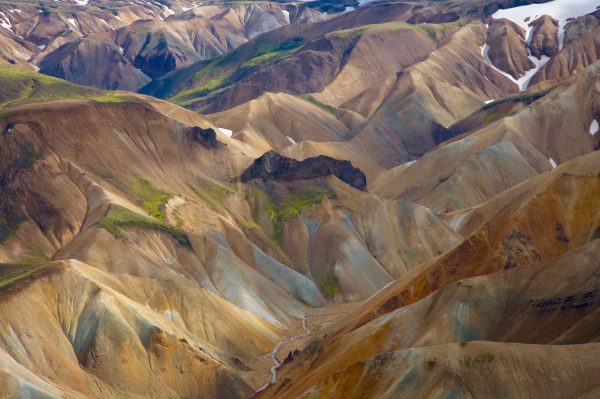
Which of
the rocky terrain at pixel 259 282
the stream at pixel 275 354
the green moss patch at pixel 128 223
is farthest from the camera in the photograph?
the green moss patch at pixel 128 223

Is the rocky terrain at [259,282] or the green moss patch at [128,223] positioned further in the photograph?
the green moss patch at [128,223]

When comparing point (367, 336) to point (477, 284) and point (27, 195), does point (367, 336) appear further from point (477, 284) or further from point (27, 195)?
point (27, 195)

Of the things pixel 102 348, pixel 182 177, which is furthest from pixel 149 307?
pixel 182 177

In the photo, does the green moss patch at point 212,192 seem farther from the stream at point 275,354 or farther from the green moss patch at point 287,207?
the stream at point 275,354

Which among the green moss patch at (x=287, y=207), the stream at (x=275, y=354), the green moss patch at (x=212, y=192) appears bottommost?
the green moss patch at (x=287, y=207)

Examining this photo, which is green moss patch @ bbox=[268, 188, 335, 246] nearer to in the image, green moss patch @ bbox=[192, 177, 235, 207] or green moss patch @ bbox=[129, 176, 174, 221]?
green moss patch @ bbox=[192, 177, 235, 207]

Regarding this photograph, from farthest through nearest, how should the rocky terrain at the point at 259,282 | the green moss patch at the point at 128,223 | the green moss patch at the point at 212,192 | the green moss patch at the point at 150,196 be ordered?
1. the green moss patch at the point at 212,192
2. the green moss patch at the point at 150,196
3. the green moss patch at the point at 128,223
4. the rocky terrain at the point at 259,282

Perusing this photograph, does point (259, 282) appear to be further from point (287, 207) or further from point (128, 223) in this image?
point (287, 207)

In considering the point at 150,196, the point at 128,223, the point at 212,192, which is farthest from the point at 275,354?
the point at 212,192

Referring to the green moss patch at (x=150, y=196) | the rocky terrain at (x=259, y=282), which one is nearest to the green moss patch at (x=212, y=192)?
the rocky terrain at (x=259, y=282)

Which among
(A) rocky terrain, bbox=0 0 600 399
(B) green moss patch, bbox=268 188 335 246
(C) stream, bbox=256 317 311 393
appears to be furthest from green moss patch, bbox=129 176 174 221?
(C) stream, bbox=256 317 311 393
